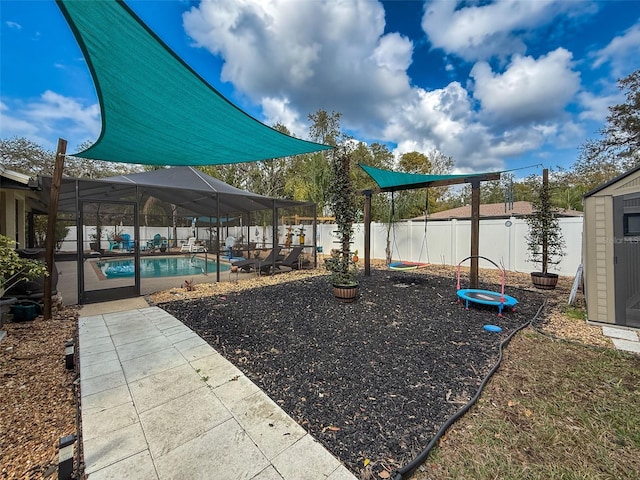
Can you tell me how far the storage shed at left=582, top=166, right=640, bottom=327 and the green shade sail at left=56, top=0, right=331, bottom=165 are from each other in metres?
4.15

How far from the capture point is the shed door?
356 cm

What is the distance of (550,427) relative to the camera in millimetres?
1844

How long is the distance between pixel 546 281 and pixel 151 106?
26.2 ft

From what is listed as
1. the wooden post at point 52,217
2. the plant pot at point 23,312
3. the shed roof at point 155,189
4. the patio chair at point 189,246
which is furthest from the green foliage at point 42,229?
the wooden post at point 52,217

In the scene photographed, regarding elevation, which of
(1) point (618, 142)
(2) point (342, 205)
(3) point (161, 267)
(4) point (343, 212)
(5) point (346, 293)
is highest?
(1) point (618, 142)

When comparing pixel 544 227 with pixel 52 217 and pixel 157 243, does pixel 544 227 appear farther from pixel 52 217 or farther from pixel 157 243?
pixel 157 243

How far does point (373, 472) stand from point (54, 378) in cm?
303

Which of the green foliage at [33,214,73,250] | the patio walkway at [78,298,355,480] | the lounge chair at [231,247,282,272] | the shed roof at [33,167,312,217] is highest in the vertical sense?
the shed roof at [33,167,312,217]

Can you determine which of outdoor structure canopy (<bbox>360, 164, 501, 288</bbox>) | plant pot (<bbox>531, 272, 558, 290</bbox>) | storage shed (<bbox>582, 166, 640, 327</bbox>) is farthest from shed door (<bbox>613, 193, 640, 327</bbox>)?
plant pot (<bbox>531, 272, 558, 290</bbox>)

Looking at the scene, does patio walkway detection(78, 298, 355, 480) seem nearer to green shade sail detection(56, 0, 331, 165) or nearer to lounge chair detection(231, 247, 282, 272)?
green shade sail detection(56, 0, 331, 165)

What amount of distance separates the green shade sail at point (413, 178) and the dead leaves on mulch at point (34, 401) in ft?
18.9

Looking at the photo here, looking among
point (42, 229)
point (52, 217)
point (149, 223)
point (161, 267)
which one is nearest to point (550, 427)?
point (52, 217)

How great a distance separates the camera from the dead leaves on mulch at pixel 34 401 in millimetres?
1607

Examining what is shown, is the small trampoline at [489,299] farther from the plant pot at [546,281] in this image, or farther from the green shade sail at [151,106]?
→ the green shade sail at [151,106]
